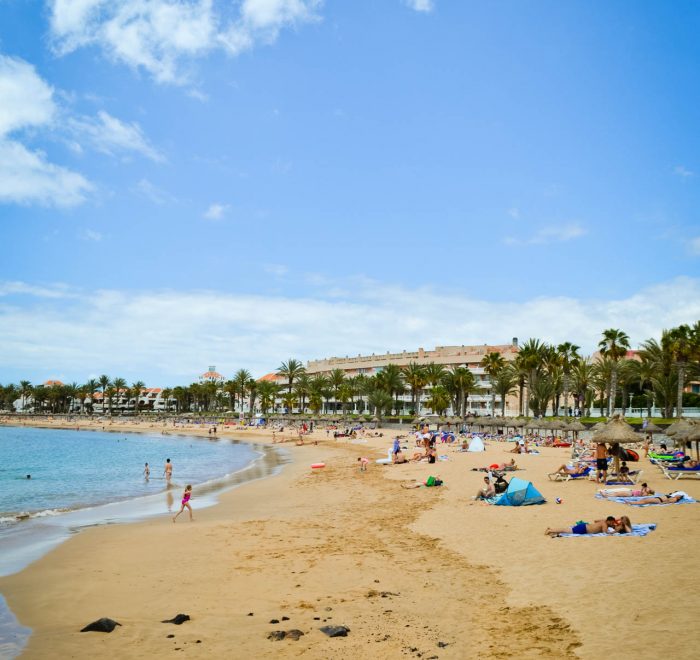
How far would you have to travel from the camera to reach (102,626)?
8086 mm

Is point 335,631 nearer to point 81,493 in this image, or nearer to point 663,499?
point 663,499

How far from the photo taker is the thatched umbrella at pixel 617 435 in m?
19.9

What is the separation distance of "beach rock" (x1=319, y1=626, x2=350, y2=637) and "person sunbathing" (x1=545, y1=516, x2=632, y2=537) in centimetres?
634

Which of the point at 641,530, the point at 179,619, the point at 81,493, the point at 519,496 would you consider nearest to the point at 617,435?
the point at 519,496

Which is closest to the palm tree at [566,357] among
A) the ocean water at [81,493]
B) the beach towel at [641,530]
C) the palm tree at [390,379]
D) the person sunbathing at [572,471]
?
the palm tree at [390,379]

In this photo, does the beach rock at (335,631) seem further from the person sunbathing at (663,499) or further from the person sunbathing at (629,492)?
the person sunbathing at (629,492)

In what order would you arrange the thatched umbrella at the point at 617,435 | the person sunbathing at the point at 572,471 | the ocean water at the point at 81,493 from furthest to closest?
the person sunbathing at the point at 572,471, the thatched umbrella at the point at 617,435, the ocean water at the point at 81,493

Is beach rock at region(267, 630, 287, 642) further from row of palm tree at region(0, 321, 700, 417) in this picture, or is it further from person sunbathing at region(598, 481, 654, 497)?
row of palm tree at region(0, 321, 700, 417)

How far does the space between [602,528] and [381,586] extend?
5.34 metres

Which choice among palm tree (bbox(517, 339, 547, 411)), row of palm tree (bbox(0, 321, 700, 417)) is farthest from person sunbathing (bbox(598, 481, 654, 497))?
palm tree (bbox(517, 339, 547, 411))

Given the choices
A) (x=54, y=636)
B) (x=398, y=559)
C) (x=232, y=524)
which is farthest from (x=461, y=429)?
(x=54, y=636)

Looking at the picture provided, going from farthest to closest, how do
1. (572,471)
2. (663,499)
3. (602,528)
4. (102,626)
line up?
1. (572,471)
2. (663,499)
3. (602,528)
4. (102,626)

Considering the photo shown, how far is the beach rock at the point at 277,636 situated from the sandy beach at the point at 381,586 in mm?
109

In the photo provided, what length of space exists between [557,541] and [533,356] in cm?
5584
